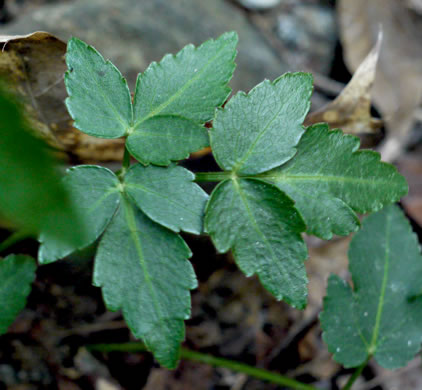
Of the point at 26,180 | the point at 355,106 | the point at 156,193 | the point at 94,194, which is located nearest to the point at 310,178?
the point at 156,193

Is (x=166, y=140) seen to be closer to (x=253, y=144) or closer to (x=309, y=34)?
(x=253, y=144)

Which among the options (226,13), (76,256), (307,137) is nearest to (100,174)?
(307,137)

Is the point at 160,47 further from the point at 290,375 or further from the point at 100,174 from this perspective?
the point at 290,375

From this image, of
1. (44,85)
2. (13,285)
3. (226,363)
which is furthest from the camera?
(226,363)

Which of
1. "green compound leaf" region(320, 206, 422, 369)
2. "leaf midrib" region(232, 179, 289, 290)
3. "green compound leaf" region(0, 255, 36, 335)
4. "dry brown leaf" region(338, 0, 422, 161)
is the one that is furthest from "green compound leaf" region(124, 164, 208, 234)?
"dry brown leaf" region(338, 0, 422, 161)

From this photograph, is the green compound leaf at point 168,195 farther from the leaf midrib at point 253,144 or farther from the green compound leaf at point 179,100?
the leaf midrib at point 253,144

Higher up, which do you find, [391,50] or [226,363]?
[391,50]

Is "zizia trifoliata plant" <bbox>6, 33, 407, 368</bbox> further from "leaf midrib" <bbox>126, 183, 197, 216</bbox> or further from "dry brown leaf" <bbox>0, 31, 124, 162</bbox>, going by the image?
"dry brown leaf" <bbox>0, 31, 124, 162</bbox>
